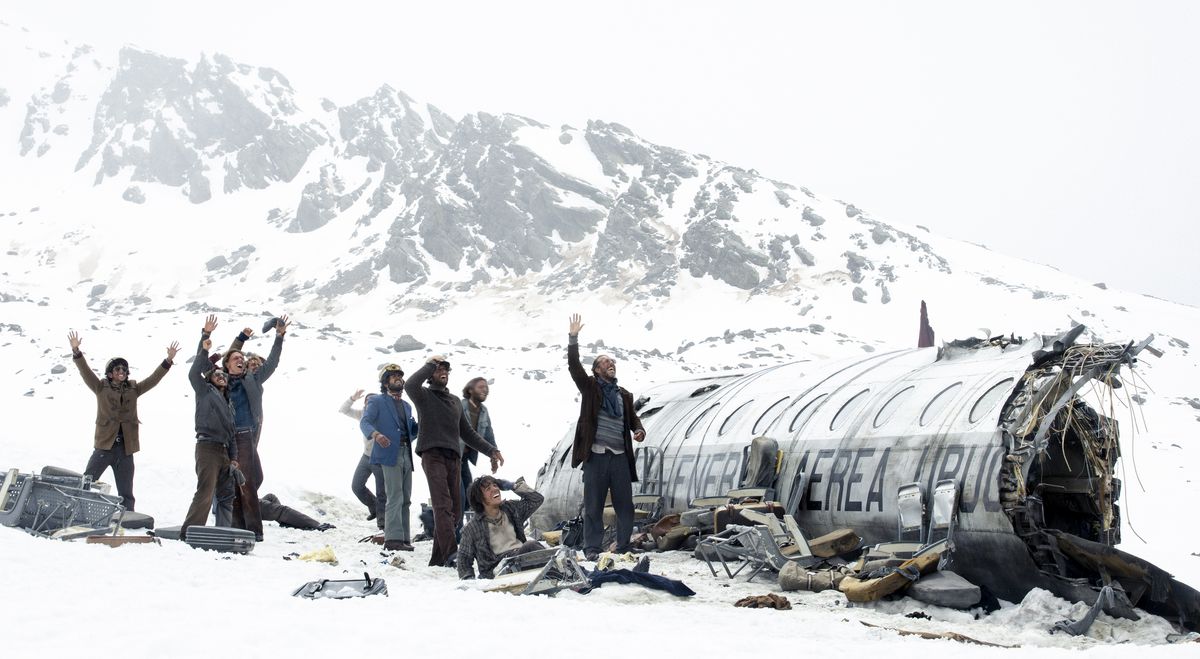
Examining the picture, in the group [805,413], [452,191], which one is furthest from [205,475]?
[452,191]

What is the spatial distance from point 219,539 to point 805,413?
5922 mm

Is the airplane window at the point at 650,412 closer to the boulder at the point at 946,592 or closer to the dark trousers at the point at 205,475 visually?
the dark trousers at the point at 205,475

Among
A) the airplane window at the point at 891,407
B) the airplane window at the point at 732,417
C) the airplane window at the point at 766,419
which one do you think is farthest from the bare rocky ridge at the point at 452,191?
the airplane window at the point at 891,407

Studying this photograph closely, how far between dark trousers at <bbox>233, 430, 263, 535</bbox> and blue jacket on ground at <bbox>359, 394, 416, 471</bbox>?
123 centimetres

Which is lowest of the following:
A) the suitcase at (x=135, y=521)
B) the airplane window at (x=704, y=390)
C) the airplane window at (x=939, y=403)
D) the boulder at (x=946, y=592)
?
the boulder at (x=946, y=592)

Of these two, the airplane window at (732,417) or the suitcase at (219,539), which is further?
the airplane window at (732,417)

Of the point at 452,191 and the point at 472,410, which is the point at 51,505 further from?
the point at 452,191

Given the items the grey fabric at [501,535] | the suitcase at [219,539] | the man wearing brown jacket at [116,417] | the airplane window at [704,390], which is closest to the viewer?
the grey fabric at [501,535]

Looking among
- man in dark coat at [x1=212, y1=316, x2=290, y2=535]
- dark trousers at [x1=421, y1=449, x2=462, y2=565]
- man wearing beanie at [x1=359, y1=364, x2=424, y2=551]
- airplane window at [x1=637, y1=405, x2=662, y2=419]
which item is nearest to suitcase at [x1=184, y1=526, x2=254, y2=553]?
man in dark coat at [x1=212, y1=316, x2=290, y2=535]

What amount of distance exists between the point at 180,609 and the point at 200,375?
4496mm

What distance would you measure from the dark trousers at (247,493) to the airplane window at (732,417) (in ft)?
17.1

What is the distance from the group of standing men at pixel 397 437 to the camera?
1036 centimetres

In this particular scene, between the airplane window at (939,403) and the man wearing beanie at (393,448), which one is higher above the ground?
the airplane window at (939,403)

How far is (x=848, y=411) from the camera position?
1072 cm
